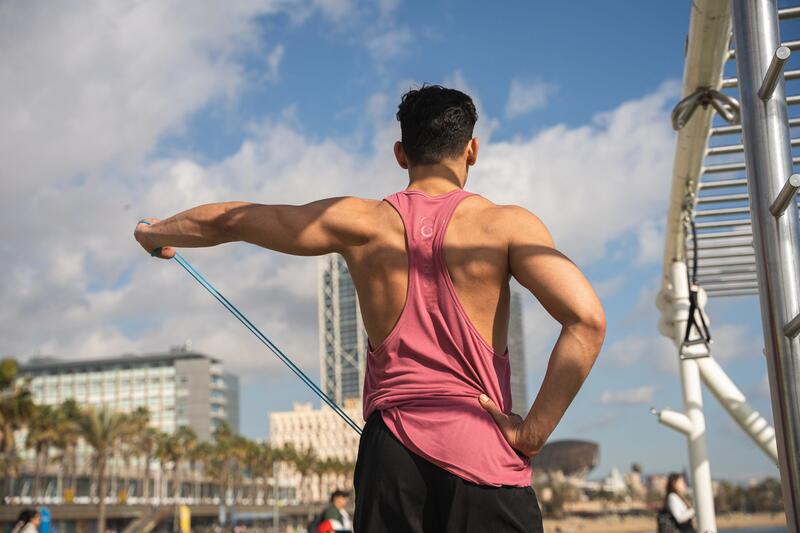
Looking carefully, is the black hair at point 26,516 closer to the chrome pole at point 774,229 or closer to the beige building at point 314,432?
the chrome pole at point 774,229

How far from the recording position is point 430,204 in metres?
2.15

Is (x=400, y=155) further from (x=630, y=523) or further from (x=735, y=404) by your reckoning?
(x=630, y=523)

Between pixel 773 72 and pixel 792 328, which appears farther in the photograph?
pixel 773 72

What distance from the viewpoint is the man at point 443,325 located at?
1.94m

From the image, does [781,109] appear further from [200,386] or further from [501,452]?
[200,386]

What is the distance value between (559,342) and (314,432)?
163351 mm

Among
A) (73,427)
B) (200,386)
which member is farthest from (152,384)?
(73,427)

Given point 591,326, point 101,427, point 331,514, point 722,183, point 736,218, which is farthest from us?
point 101,427

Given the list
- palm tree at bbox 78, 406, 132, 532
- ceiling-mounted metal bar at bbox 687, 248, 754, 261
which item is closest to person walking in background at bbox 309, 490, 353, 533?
ceiling-mounted metal bar at bbox 687, 248, 754, 261

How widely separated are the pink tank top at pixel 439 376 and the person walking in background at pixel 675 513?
652 centimetres

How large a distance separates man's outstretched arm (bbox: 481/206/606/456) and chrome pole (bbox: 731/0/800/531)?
2.46ft

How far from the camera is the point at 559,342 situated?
196 cm

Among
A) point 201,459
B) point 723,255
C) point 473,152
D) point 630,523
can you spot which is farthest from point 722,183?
point 630,523

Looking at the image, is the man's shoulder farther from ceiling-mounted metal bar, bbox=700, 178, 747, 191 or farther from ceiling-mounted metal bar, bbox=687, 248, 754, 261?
ceiling-mounted metal bar, bbox=700, 178, 747, 191
